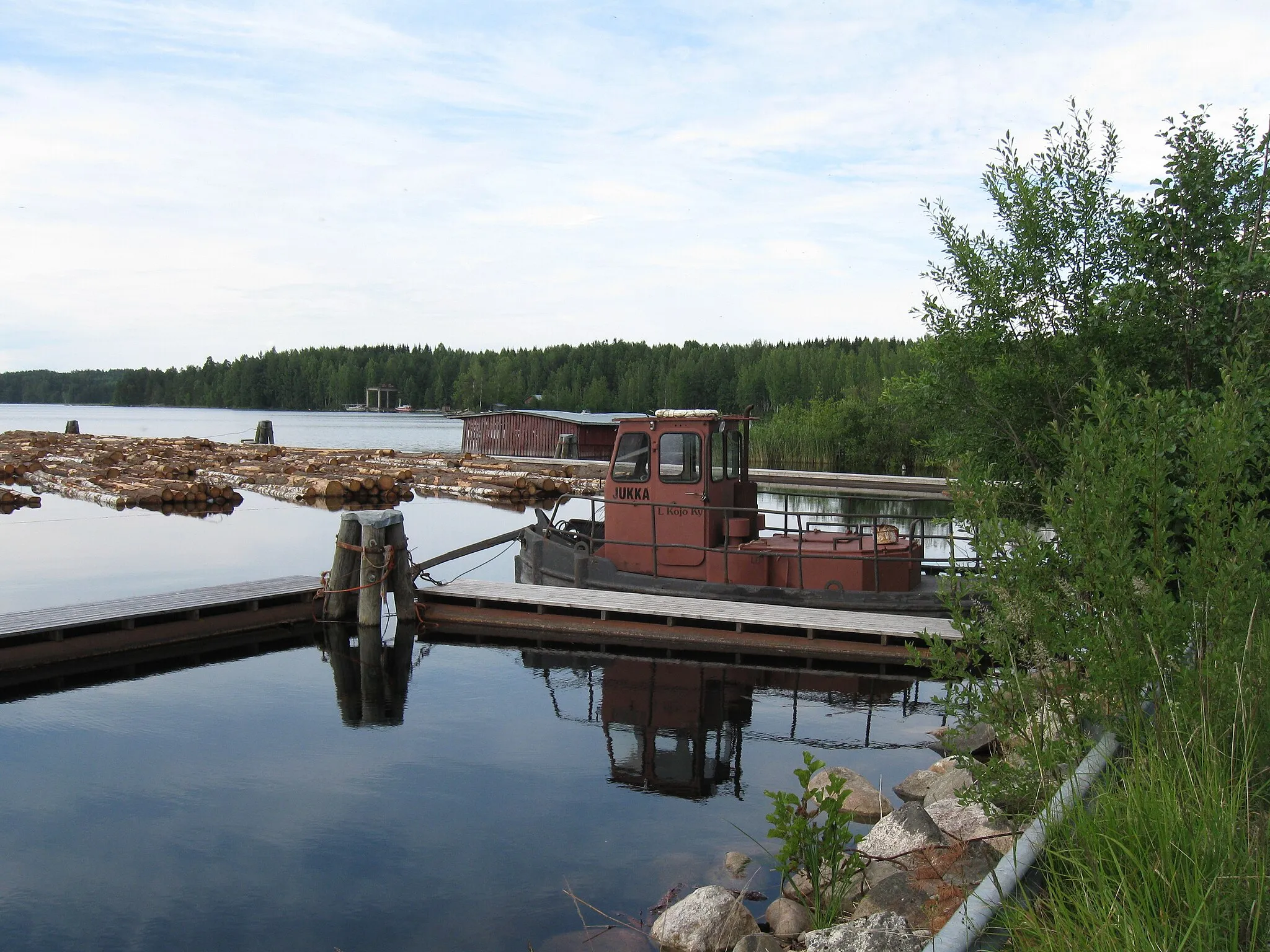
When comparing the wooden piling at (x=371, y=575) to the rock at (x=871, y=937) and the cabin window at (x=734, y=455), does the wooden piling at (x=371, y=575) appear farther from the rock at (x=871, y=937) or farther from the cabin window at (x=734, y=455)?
the rock at (x=871, y=937)

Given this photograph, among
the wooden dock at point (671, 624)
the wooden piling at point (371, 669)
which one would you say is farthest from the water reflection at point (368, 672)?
the wooden dock at point (671, 624)

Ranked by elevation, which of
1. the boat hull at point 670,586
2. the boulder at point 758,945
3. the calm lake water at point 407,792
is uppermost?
the boat hull at point 670,586

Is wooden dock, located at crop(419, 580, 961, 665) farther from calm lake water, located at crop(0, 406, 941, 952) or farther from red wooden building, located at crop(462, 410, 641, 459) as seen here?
red wooden building, located at crop(462, 410, 641, 459)

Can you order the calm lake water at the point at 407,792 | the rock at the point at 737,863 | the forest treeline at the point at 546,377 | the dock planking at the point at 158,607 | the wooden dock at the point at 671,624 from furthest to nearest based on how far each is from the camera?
the forest treeline at the point at 546,377 → the wooden dock at the point at 671,624 → the dock planking at the point at 158,607 → the rock at the point at 737,863 → the calm lake water at the point at 407,792

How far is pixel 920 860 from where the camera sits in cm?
570

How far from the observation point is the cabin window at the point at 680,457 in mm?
12492

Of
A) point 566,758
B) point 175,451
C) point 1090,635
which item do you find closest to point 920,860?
point 1090,635

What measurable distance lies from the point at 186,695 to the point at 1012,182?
9.47 metres

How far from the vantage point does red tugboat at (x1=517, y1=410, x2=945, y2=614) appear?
1241 centimetres

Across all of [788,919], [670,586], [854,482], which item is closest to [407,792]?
[788,919]

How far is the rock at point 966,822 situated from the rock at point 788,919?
1.06 metres

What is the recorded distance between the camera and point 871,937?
4410 millimetres

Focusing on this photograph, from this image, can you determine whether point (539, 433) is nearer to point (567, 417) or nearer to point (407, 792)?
point (567, 417)

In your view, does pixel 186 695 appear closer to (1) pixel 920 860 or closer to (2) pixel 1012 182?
(1) pixel 920 860
